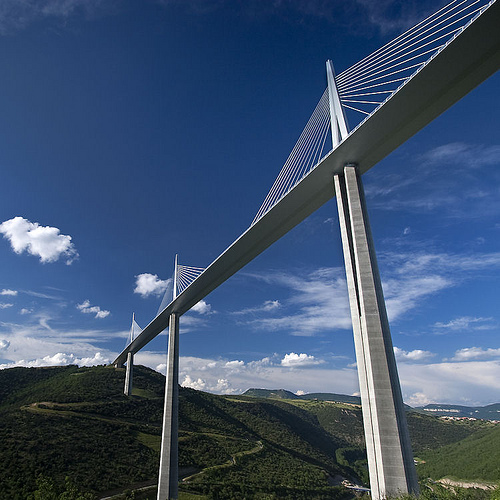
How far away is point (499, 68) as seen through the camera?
12.4m

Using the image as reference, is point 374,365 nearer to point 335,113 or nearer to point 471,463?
point 335,113

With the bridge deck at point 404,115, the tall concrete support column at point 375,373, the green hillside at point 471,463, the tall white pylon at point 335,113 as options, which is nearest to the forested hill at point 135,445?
the green hillside at point 471,463

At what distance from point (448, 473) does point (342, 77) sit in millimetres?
53797

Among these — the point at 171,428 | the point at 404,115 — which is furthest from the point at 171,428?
the point at 404,115

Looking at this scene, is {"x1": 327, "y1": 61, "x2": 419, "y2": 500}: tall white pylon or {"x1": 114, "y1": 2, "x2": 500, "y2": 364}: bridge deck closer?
{"x1": 114, "y1": 2, "x2": 500, "y2": 364}: bridge deck

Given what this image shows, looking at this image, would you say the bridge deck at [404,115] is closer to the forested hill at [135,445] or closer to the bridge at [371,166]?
the bridge at [371,166]

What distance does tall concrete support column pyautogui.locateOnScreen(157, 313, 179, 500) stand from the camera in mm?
31420

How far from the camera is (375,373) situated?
12.9 meters

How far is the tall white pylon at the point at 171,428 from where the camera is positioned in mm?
31438

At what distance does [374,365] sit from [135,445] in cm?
4226

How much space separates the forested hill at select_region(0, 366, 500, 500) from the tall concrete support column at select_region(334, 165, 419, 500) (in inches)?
795

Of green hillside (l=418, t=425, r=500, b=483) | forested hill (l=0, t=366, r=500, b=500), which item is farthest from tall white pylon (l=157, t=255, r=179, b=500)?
green hillside (l=418, t=425, r=500, b=483)

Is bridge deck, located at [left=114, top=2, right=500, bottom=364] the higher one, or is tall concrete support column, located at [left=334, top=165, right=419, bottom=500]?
bridge deck, located at [left=114, top=2, right=500, bottom=364]

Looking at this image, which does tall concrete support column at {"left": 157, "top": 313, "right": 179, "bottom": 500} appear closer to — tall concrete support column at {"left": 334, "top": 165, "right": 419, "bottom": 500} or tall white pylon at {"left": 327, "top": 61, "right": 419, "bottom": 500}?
tall white pylon at {"left": 327, "top": 61, "right": 419, "bottom": 500}
